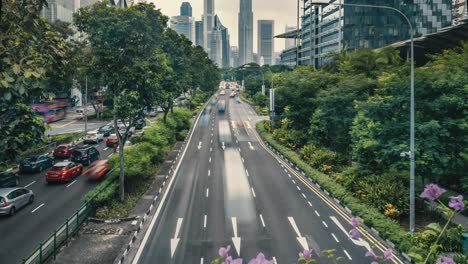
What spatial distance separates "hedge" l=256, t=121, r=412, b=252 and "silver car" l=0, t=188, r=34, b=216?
21.3m

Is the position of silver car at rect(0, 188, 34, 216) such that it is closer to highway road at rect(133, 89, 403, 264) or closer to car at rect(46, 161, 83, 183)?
car at rect(46, 161, 83, 183)

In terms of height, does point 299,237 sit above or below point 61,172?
below

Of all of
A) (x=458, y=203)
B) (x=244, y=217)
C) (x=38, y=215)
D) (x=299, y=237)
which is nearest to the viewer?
(x=458, y=203)

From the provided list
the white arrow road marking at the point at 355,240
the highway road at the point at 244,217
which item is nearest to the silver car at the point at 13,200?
the highway road at the point at 244,217

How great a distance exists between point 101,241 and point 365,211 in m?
15.5

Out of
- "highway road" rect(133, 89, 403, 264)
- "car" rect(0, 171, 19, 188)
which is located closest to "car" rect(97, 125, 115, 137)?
"highway road" rect(133, 89, 403, 264)

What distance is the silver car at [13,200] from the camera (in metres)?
24.2

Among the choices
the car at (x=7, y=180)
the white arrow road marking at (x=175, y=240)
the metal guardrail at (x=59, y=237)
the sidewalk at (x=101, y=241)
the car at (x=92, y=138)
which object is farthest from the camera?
the car at (x=92, y=138)

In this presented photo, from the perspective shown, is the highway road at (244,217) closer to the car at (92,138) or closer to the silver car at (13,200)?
the silver car at (13,200)

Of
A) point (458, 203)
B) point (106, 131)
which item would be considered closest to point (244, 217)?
point (458, 203)

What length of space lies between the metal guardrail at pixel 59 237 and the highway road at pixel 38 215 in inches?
48.3

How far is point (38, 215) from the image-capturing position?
24.9 m

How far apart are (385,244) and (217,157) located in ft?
85.2

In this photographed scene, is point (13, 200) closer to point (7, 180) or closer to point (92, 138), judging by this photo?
point (7, 180)
